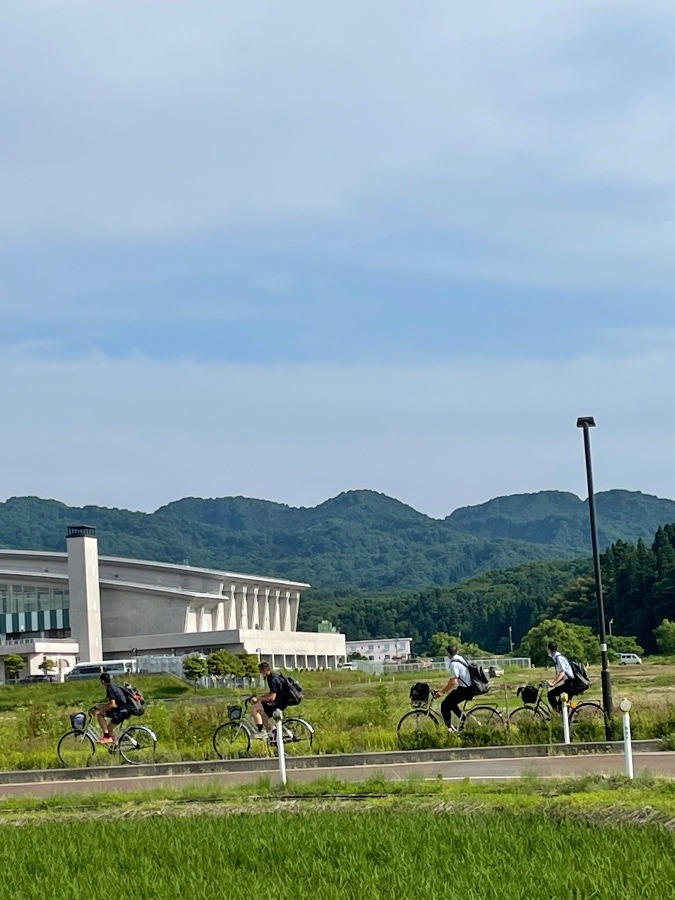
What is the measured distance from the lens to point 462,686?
20.1 metres

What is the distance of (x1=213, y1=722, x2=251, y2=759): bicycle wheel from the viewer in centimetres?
2073

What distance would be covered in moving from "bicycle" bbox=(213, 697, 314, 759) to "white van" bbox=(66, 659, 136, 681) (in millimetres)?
60369

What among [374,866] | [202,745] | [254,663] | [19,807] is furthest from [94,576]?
[374,866]

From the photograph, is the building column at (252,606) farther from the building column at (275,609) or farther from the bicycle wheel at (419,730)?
the bicycle wheel at (419,730)

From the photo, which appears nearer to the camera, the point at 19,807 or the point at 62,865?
the point at 62,865

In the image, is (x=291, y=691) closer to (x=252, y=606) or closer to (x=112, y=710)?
(x=112, y=710)

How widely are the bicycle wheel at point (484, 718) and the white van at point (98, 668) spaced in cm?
6205

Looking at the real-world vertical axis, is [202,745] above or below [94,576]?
below

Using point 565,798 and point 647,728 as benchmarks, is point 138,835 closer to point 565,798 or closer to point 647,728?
point 565,798

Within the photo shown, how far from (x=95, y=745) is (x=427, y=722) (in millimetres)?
5729

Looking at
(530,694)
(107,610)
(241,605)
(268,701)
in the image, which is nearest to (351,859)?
(268,701)

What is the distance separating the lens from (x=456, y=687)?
797 inches

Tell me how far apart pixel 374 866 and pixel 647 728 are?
457 inches

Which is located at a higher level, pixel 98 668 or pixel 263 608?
pixel 263 608
